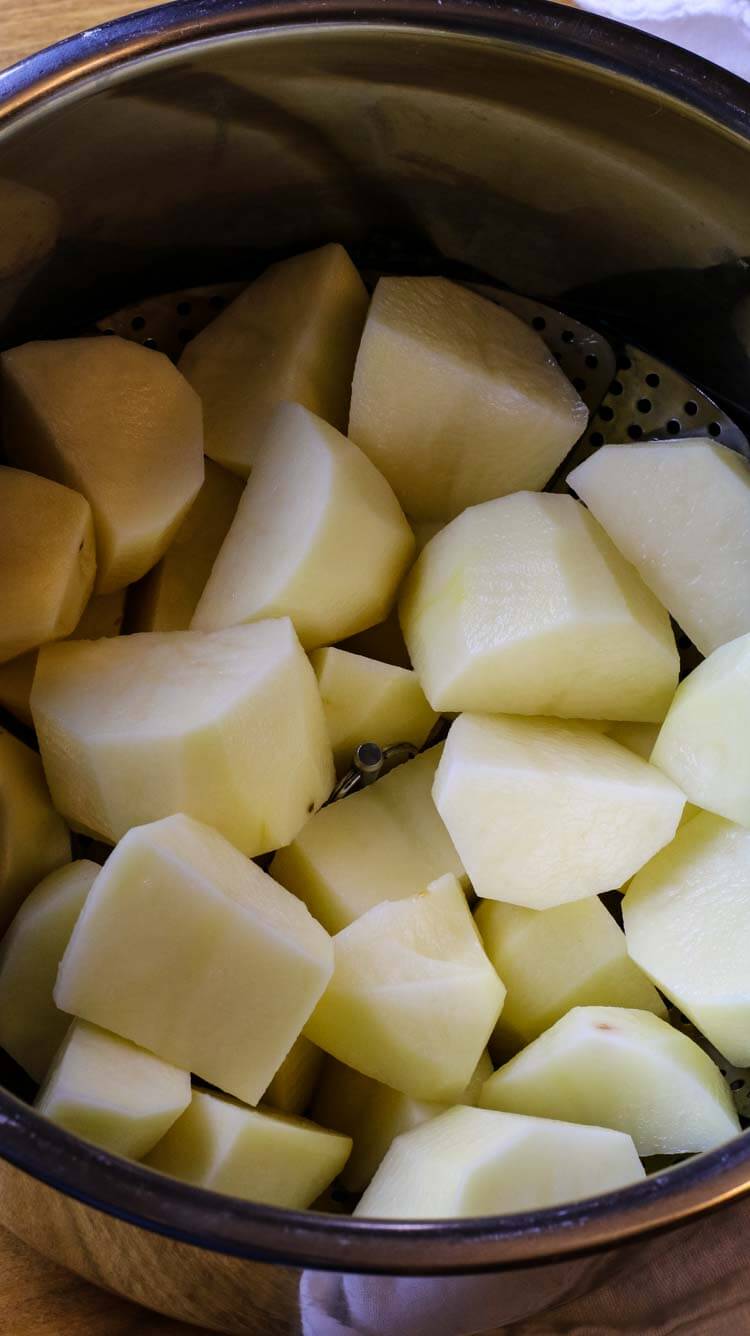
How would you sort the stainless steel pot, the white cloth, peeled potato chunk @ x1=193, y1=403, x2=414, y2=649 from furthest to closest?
1. the white cloth
2. peeled potato chunk @ x1=193, y1=403, x2=414, y2=649
3. the stainless steel pot

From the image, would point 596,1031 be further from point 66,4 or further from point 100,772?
point 66,4

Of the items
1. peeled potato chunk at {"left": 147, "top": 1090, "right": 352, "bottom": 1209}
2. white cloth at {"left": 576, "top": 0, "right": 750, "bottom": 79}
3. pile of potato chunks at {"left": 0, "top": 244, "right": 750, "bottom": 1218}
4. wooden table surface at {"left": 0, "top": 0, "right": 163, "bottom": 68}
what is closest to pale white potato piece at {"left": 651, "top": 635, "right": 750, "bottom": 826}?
pile of potato chunks at {"left": 0, "top": 244, "right": 750, "bottom": 1218}

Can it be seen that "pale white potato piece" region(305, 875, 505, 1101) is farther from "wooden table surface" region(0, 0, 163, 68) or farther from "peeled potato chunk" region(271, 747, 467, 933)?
"wooden table surface" region(0, 0, 163, 68)

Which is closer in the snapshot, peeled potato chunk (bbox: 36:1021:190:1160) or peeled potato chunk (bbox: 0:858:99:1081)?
peeled potato chunk (bbox: 36:1021:190:1160)

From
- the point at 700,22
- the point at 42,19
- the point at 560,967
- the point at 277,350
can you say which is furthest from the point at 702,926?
the point at 42,19

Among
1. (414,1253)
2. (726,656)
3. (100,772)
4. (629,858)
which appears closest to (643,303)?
(726,656)

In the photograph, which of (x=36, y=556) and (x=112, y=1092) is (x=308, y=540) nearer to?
(x=36, y=556)
